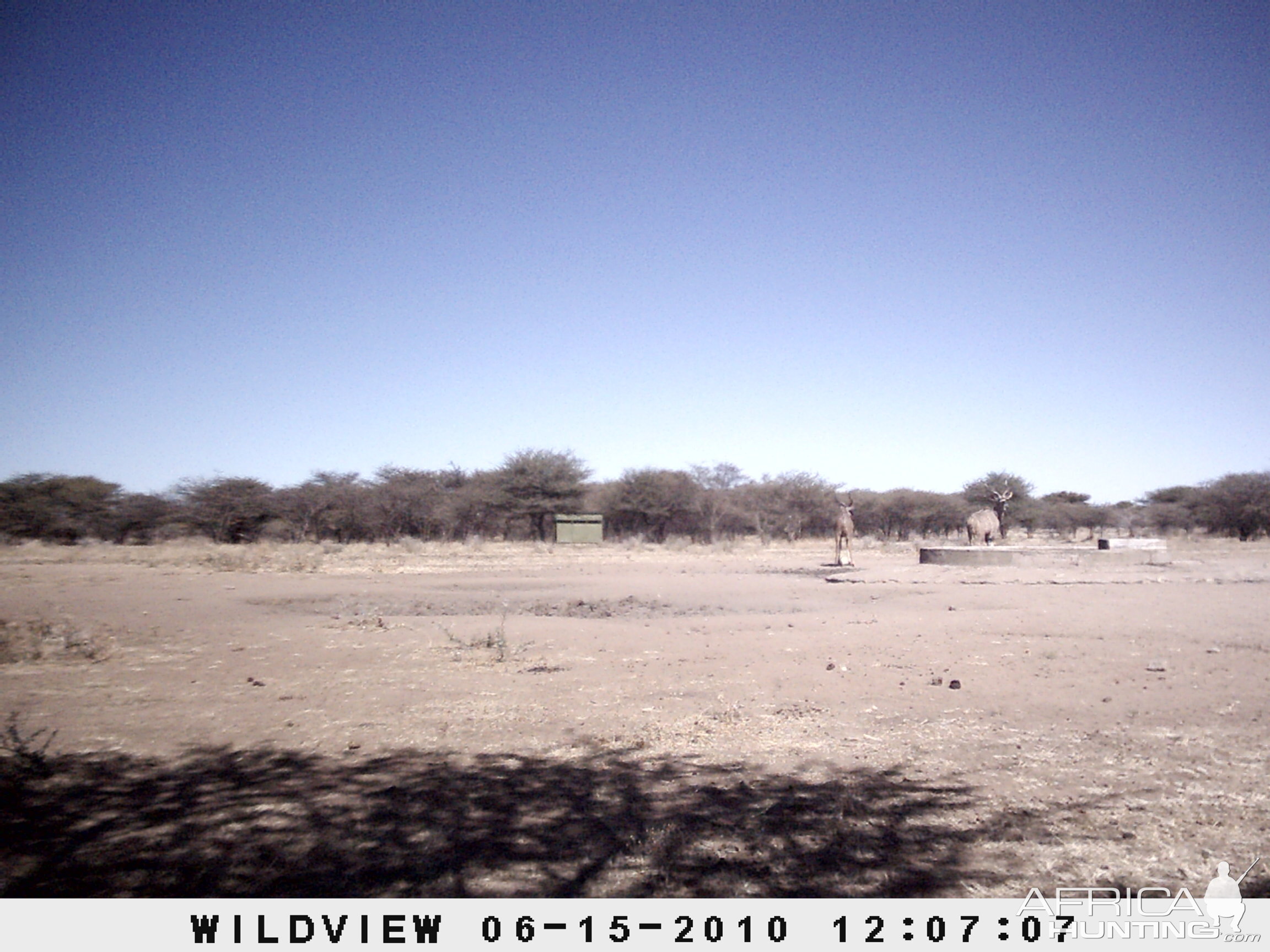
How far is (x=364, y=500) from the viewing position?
45688mm

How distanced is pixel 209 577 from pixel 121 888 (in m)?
18.4

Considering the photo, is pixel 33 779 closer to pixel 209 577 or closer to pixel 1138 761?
pixel 1138 761

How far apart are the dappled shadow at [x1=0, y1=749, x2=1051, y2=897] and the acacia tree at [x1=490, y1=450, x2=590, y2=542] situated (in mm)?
43924

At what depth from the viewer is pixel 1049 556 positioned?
1827cm

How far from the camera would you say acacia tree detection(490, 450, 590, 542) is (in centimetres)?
4856

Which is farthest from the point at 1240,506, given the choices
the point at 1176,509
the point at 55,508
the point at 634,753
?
the point at 55,508

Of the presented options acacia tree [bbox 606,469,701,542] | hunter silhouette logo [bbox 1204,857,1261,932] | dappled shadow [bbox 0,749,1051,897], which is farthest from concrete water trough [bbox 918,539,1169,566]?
acacia tree [bbox 606,469,701,542]

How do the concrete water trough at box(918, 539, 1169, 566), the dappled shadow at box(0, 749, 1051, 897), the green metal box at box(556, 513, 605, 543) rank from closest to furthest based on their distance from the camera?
the dappled shadow at box(0, 749, 1051, 897), the concrete water trough at box(918, 539, 1169, 566), the green metal box at box(556, 513, 605, 543)

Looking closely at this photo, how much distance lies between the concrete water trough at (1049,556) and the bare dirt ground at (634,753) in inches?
227

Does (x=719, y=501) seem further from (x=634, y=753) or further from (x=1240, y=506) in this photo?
(x=634, y=753)

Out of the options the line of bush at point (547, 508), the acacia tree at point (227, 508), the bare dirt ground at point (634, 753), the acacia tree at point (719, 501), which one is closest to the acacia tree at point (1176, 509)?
the line of bush at point (547, 508)

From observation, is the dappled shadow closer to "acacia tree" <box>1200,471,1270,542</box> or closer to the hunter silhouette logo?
the hunter silhouette logo
